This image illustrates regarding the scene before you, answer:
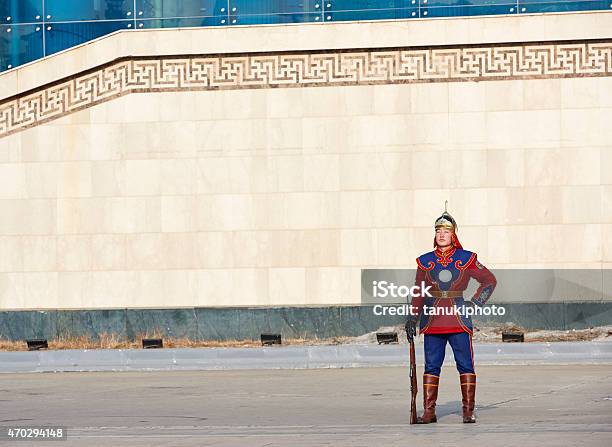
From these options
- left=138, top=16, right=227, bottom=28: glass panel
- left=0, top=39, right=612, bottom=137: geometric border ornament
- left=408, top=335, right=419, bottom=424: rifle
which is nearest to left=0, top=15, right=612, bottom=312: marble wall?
left=0, top=39, right=612, bottom=137: geometric border ornament

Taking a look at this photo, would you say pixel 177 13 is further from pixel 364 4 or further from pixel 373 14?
pixel 373 14

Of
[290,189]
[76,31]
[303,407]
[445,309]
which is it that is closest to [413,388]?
[445,309]

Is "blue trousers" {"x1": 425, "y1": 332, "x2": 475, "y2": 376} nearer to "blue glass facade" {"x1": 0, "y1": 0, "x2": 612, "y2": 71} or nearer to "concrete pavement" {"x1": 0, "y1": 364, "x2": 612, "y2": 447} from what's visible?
"concrete pavement" {"x1": 0, "y1": 364, "x2": 612, "y2": 447}

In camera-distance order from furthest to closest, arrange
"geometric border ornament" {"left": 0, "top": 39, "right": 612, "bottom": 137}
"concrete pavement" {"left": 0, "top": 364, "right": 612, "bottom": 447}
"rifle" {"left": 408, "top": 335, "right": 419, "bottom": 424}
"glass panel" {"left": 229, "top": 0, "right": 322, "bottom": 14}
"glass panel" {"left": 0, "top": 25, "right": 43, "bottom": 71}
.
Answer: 1. "glass panel" {"left": 0, "top": 25, "right": 43, "bottom": 71}
2. "glass panel" {"left": 229, "top": 0, "right": 322, "bottom": 14}
3. "geometric border ornament" {"left": 0, "top": 39, "right": 612, "bottom": 137}
4. "rifle" {"left": 408, "top": 335, "right": 419, "bottom": 424}
5. "concrete pavement" {"left": 0, "top": 364, "right": 612, "bottom": 447}

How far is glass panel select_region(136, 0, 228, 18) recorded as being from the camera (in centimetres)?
2544

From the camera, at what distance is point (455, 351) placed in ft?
44.8

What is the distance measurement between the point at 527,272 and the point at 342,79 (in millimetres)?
4776

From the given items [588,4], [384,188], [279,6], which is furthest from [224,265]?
[588,4]

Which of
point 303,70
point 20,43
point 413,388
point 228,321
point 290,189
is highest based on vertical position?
point 20,43

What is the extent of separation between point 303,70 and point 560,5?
4.69 meters

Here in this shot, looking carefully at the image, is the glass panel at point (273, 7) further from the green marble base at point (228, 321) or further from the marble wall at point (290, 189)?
the green marble base at point (228, 321)

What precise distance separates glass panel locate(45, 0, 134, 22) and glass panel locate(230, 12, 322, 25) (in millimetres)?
2139

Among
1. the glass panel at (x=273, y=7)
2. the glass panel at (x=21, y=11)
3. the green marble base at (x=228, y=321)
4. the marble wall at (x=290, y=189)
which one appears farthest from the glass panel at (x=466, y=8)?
the glass panel at (x=21, y=11)

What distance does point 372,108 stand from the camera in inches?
992
